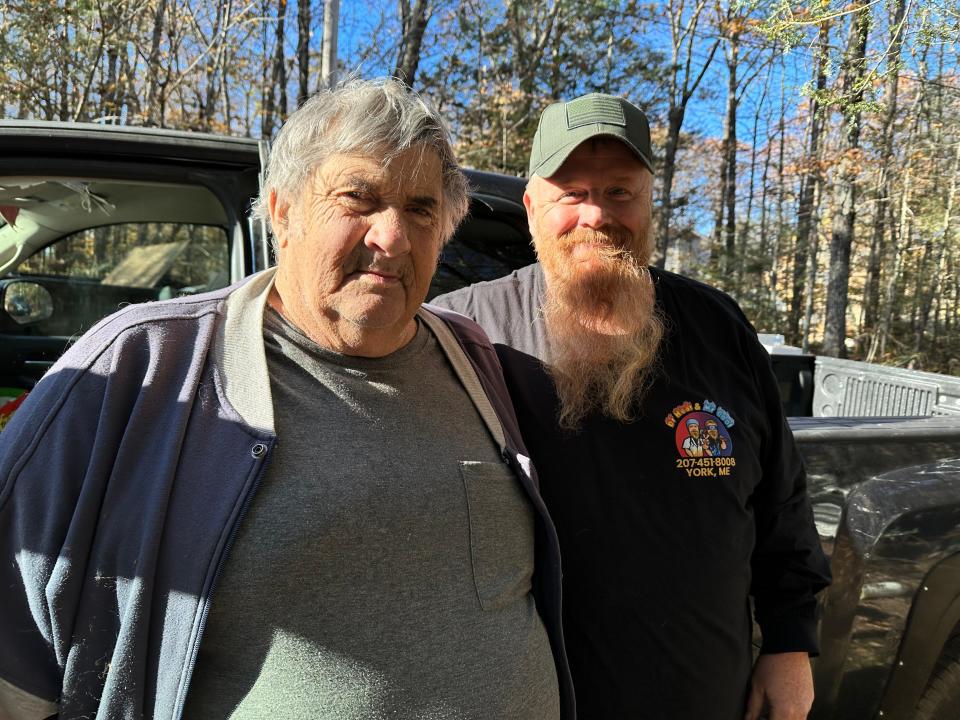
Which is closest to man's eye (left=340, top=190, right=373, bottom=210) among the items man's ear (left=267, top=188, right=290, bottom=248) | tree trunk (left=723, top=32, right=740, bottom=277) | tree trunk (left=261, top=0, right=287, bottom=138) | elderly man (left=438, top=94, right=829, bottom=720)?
man's ear (left=267, top=188, right=290, bottom=248)

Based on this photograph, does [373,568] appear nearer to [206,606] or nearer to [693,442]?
[206,606]

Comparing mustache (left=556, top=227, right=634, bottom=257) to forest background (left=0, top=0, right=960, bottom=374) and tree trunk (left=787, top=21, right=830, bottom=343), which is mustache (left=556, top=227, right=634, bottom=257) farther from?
tree trunk (left=787, top=21, right=830, bottom=343)

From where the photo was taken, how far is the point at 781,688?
180 centimetres

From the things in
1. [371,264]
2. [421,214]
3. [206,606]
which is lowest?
[206,606]

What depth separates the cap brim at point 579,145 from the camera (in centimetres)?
174

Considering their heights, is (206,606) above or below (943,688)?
above

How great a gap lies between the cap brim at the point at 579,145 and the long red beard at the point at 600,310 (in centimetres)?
16

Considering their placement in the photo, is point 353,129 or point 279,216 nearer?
point 353,129


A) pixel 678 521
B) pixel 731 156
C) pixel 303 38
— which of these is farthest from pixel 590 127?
pixel 731 156

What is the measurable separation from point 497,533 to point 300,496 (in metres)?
0.40

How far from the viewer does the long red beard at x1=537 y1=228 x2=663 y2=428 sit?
1.73 metres

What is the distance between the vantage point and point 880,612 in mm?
2180

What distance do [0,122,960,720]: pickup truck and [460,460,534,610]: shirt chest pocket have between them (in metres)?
0.98

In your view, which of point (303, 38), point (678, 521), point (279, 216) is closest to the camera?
point (279, 216)
